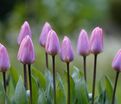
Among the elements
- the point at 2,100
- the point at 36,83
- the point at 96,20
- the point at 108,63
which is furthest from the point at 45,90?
the point at 96,20

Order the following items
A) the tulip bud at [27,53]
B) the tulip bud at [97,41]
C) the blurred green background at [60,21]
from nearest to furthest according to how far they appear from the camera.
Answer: the tulip bud at [27,53] < the tulip bud at [97,41] < the blurred green background at [60,21]

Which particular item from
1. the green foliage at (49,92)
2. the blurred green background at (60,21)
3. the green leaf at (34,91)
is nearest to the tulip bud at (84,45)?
the green foliage at (49,92)

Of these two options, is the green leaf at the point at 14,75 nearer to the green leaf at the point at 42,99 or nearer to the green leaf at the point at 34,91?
the green leaf at the point at 34,91

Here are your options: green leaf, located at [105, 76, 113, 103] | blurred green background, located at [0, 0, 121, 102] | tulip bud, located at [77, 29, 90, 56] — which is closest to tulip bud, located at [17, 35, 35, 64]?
tulip bud, located at [77, 29, 90, 56]

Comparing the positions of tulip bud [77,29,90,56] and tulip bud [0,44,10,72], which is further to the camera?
tulip bud [77,29,90,56]

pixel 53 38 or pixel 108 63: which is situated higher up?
pixel 53 38

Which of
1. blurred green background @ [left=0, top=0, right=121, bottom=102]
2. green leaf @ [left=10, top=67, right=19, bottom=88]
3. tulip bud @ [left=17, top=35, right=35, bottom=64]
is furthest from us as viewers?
blurred green background @ [left=0, top=0, right=121, bottom=102]

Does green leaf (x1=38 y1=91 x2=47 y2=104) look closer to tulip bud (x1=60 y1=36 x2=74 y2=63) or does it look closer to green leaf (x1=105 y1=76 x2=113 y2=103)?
tulip bud (x1=60 y1=36 x2=74 y2=63)

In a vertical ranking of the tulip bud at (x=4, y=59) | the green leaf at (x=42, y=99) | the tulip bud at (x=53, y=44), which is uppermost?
the tulip bud at (x=53, y=44)

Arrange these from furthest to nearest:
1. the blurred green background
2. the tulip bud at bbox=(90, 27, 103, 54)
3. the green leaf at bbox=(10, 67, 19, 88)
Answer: the blurred green background < the green leaf at bbox=(10, 67, 19, 88) < the tulip bud at bbox=(90, 27, 103, 54)

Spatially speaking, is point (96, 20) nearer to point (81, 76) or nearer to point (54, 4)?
point (54, 4)

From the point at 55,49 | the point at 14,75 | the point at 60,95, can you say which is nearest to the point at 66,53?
the point at 55,49
